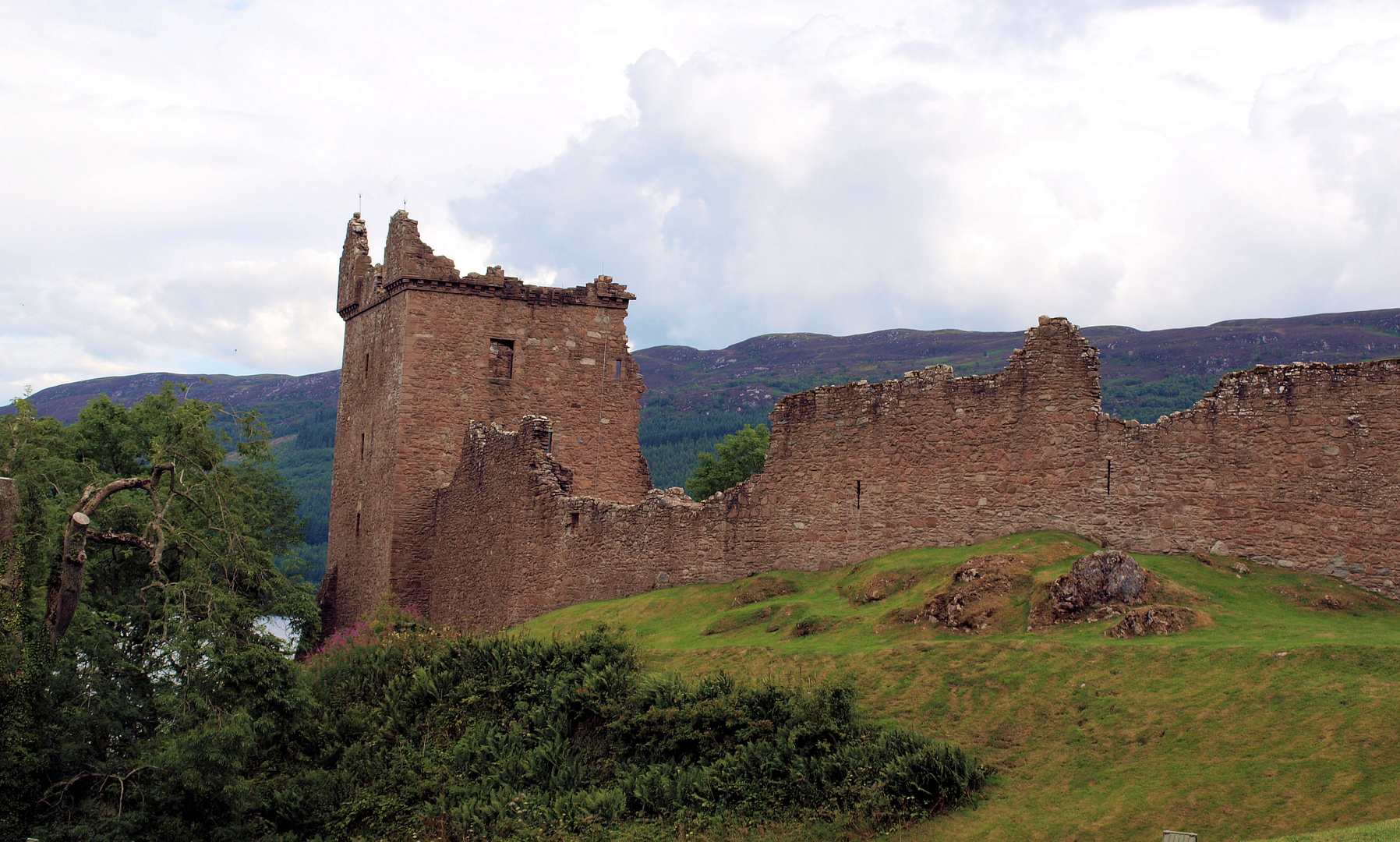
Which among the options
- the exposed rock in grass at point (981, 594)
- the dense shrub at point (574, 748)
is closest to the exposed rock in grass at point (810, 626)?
the exposed rock in grass at point (981, 594)

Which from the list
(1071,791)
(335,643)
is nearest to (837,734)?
(1071,791)

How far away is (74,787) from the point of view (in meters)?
18.9

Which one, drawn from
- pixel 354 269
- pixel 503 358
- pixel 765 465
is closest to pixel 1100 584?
pixel 765 465

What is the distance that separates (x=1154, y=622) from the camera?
58.3 ft

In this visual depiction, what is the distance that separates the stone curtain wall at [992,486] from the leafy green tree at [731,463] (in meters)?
25.0

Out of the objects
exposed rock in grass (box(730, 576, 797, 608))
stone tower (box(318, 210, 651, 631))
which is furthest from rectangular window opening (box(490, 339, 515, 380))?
exposed rock in grass (box(730, 576, 797, 608))

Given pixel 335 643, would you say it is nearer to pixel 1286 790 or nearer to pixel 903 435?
pixel 903 435

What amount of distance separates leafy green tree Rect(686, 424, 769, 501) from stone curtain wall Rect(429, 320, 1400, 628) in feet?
81.9

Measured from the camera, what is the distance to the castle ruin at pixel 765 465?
19844 millimetres

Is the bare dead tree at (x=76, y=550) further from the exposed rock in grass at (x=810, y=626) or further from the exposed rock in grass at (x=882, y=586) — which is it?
the exposed rock in grass at (x=882, y=586)

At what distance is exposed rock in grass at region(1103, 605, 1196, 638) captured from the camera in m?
17.7

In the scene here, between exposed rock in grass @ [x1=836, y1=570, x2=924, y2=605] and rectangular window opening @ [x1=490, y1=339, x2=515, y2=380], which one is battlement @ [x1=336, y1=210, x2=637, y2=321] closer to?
rectangular window opening @ [x1=490, y1=339, x2=515, y2=380]

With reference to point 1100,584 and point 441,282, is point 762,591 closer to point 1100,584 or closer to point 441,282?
point 1100,584

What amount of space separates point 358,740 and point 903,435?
454 inches
